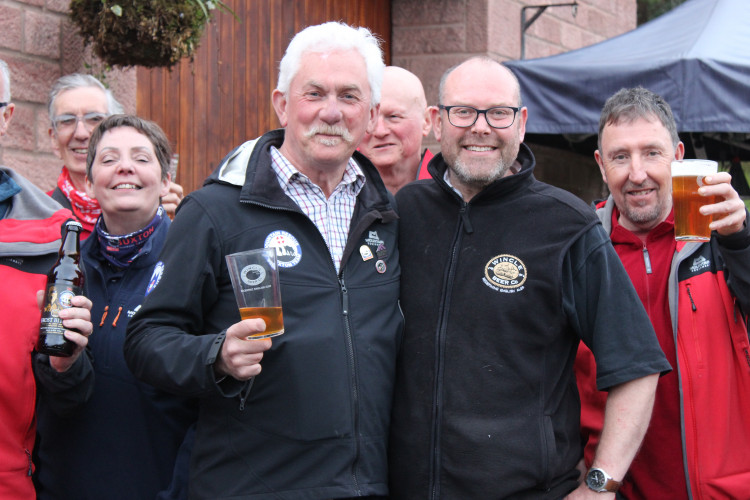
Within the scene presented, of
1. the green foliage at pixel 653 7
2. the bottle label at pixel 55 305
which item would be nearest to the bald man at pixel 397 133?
the bottle label at pixel 55 305

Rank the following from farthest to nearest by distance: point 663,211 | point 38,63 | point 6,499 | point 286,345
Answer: point 38,63, point 663,211, point 6,499, point 286,345

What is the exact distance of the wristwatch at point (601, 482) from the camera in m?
2.48

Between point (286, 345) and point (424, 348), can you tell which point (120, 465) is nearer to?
→ point (286, 345)

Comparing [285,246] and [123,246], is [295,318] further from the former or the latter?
[123,246]

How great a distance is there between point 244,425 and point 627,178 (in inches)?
64.5

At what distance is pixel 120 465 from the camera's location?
2.81 metres

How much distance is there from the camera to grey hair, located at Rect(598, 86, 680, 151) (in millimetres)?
3082

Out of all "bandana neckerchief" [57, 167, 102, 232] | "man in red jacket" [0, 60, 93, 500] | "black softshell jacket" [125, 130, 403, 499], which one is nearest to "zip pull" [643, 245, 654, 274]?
"black softshell jacket" [125, 130, 403, 499]

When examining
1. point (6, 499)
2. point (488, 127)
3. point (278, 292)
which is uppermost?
point (488, 127)

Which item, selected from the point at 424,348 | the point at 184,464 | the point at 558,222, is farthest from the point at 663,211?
the point at 184,464

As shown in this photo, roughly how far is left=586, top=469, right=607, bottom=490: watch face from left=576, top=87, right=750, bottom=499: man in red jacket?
1.07 ft

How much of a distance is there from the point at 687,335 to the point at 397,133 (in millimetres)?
1802

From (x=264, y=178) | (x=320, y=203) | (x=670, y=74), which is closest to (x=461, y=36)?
(x=670, y=74)

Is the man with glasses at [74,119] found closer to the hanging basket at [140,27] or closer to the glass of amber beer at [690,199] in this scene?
the hanging basket at [140,27]
